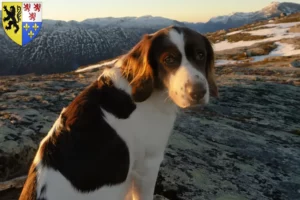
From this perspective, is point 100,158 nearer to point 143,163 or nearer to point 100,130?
point 100,130

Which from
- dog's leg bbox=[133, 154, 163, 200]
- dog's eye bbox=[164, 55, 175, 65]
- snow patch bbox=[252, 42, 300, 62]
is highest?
dog's eye bbox=[164, 55, 175, 65]

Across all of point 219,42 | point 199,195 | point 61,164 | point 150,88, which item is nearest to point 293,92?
point 199,195

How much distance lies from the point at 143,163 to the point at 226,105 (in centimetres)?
553

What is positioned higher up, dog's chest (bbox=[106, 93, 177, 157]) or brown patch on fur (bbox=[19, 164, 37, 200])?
dog's chest (bbox=[106, 93, 177, 157])

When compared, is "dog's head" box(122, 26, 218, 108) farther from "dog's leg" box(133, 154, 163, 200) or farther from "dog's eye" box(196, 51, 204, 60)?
"dog's leg" box(133, 154, 163, 200)

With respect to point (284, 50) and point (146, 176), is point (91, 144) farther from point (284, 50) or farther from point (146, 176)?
point (284, 50)

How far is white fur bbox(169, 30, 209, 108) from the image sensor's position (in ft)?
12.4

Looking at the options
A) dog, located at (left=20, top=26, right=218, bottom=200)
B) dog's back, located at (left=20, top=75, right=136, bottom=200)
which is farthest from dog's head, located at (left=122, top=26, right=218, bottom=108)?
dog's back, located at (left=20, top=75, right=136, bottom=200)

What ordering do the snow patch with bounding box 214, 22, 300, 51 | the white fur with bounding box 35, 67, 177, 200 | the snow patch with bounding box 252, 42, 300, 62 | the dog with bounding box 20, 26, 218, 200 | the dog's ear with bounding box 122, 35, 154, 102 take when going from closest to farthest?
the dog with bounding box 20, 26, 218, 200 < the white fur with bounding box 35, 67, 177, 200 < the dog's ear with bounding box 122, 35, 154, 102 < the snow patch with bounding box 252, 42, 300, 62 < the snow patch with bounding box 214, 22, 300, 51

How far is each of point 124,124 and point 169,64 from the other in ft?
2.79

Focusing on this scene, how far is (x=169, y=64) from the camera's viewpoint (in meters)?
4.06

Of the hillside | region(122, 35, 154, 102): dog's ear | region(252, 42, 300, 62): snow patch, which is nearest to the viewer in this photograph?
region(122, 35, 154, 102): dog's ear

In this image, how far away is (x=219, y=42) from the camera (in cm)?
7306

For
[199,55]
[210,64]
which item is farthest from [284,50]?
[199,55]
